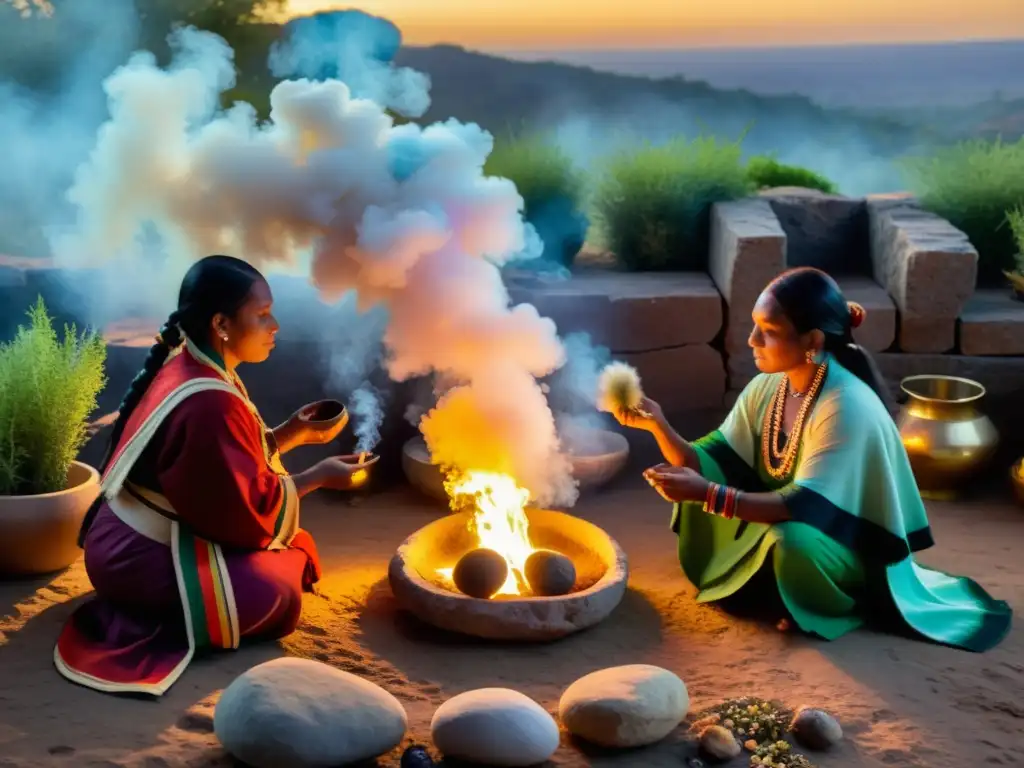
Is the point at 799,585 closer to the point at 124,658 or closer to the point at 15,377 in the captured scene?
the point at 124,658

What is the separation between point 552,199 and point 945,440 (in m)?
2.96

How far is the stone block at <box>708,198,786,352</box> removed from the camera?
6488 millimetres

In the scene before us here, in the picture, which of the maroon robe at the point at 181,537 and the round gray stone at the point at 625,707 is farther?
the maroon robe at the point at 181,537

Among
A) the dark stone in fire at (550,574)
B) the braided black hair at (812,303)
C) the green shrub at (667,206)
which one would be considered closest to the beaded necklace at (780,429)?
the braided black hair at (812,303)

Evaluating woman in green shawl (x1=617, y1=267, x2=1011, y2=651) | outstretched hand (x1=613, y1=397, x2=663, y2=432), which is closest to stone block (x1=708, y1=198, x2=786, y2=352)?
woman in green shawl (x1=617, y1=267, x2=1011, y2=651)

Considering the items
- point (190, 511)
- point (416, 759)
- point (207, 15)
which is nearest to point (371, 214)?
Answer: point (190, 511)

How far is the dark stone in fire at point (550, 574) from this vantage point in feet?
15.2

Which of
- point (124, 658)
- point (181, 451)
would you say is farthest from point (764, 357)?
point (124, 658)

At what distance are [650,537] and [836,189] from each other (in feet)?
14.6

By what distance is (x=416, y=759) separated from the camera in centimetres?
361

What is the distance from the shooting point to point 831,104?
1020cm

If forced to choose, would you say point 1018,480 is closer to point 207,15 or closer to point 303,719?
point 303,719

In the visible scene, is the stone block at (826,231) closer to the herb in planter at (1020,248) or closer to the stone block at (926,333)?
the herb in planter at (1020,248)

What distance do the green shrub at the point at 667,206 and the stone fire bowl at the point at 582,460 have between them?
1583mm
